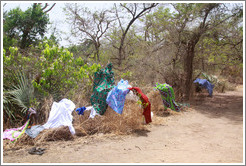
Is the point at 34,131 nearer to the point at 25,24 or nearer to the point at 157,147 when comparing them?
the point at 157,147

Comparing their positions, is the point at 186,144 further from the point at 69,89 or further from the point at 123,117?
the point at 69,89

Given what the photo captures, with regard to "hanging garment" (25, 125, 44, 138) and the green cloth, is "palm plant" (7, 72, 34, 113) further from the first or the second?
the green cloth

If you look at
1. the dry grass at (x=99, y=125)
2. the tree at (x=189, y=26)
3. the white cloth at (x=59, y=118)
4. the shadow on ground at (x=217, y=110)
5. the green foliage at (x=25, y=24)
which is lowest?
the shadow on ground at (x=217, y=110)

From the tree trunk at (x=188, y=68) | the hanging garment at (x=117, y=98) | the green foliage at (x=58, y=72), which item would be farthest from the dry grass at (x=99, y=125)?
the tree trunk at (x=188, y=68)

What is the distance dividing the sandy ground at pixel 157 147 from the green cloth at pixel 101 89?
2.19 feet

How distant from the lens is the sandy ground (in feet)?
10.0

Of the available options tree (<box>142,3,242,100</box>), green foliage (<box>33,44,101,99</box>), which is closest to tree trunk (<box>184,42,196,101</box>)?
tree (<box>142,3,242,100</box>)

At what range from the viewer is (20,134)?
142 inches

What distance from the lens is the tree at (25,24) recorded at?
11.7m

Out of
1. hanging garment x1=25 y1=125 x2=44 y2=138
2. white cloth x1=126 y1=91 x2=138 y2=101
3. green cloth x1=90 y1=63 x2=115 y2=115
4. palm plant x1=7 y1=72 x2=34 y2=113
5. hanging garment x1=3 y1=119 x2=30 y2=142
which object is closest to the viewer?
hanging garment x1=3 y1=119 x2=30 y2=142

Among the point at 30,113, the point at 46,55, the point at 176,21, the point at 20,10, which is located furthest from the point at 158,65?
the point at 20,10

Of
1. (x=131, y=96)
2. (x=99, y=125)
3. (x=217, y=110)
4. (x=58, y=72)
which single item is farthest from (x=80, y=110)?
(x=217, y=110)

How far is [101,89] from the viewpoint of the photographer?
4664 mm

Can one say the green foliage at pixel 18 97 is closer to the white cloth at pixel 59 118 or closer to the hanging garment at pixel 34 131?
the hanging garment at pixel 34 131
